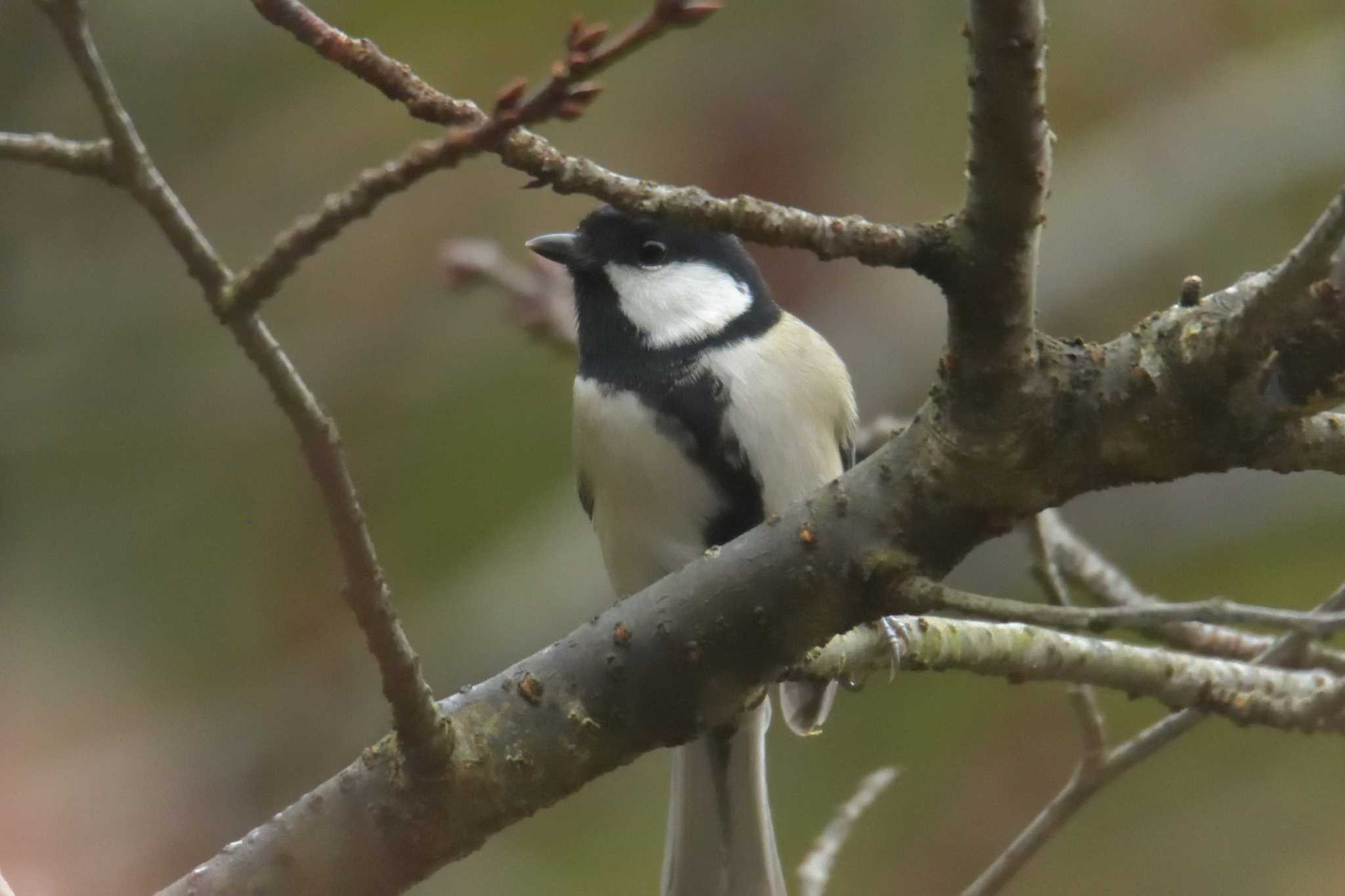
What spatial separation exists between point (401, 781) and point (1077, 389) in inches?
34.8

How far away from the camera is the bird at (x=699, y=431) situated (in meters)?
2.83

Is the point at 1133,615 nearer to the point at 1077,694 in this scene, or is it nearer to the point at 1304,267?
the point at 1304,267

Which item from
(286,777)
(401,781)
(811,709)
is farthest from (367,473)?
(401,781)

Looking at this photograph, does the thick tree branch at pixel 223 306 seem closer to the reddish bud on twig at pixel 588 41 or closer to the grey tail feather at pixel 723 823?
the reddish bud on twig at pixel 588 41

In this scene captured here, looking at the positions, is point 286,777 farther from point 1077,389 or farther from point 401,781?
point 1077,389

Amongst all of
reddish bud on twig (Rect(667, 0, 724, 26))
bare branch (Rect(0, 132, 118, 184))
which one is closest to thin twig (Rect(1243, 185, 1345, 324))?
reddish bud on twig (Rect(667, 0, 724, 26))

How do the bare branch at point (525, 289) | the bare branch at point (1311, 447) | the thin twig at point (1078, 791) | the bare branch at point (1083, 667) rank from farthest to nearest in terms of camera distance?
the bare branch at point (525, 289)
the thin twig at point (1078, 791)
the bare branch at point (1083, 667)
the bare branch at point (1311, 447)

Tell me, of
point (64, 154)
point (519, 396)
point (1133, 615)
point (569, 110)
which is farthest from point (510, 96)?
point (519, 396)

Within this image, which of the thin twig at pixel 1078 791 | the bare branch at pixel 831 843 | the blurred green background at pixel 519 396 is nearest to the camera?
the thin twig at pixel 1078 791

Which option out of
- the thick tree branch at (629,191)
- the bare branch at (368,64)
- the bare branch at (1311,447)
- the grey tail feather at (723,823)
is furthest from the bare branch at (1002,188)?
the grey tail feather at (723,823)

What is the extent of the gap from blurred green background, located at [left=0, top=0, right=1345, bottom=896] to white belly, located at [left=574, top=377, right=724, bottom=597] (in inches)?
61.8

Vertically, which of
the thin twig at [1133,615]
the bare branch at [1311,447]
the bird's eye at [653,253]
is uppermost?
the bare branch at [1311,447]

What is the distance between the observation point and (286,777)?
4.32m

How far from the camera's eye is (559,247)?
128 inches
